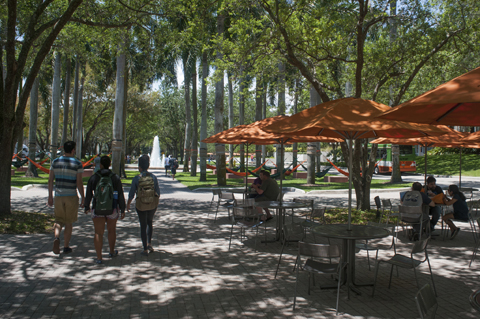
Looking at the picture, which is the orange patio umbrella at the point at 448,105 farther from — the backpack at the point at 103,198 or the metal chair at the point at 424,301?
the backpack at the point at 103,198

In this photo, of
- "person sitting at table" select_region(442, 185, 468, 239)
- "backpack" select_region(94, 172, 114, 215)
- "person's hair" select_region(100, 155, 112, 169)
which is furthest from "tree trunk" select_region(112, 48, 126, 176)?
"person sitting at table" select_region(442, 185, 468, 239)

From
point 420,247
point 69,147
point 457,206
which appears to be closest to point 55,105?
point 69,147

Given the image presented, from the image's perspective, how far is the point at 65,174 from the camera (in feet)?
20.3

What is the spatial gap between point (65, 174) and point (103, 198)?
0.81 meters

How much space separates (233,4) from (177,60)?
735 inches

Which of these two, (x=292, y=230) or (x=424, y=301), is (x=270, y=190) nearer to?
(x=292, y=230)

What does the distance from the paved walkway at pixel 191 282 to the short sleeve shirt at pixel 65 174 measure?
1.10 meters

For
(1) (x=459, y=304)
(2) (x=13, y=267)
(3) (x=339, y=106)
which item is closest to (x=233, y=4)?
(3) (x=339, y=106)

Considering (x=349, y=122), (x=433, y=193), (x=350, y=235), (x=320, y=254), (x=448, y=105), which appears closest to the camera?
(x=448, y=105)

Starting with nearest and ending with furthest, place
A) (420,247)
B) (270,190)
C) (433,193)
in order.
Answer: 1. (420,247)
2. (433,193)
3. (270,190)

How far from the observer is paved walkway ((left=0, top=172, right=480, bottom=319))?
4367 mm

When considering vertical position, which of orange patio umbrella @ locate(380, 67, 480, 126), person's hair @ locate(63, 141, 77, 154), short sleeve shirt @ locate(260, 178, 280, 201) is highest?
orange patio umbrella @ locate(380, 67, 480, 126)

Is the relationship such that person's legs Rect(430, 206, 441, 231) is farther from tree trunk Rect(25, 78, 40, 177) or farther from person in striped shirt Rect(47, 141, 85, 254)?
tree trunk Rect(25, 78, 40, 177)

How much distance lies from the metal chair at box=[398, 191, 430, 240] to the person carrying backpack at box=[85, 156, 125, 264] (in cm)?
513
